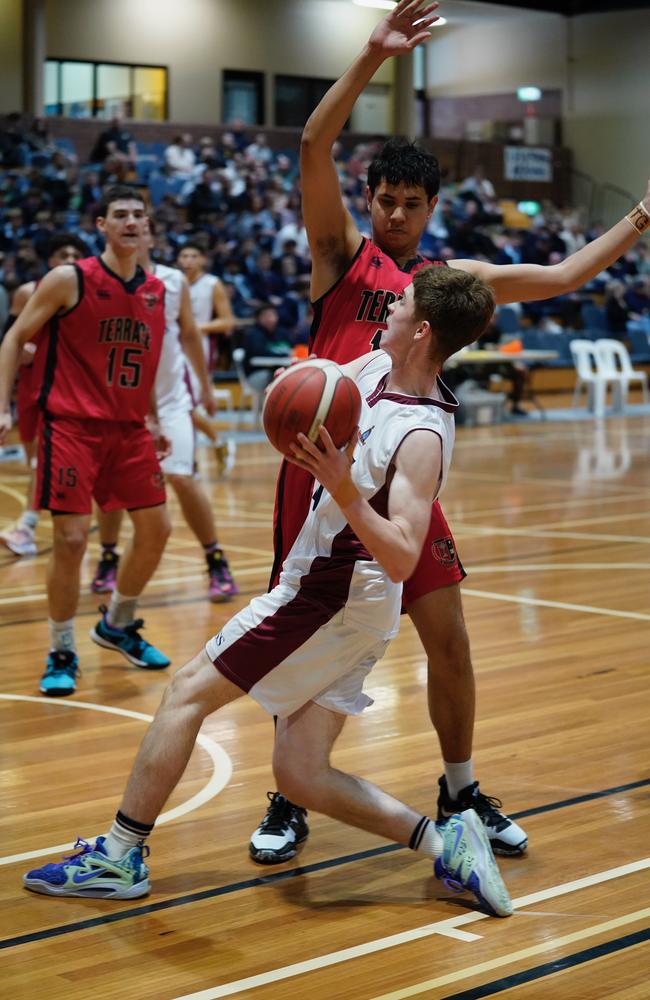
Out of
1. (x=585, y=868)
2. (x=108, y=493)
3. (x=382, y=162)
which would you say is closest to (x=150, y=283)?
(x=108, y=493)

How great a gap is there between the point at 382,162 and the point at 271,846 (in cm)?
176

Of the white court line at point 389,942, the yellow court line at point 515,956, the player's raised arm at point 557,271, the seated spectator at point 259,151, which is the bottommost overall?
the white court line at point 389,942

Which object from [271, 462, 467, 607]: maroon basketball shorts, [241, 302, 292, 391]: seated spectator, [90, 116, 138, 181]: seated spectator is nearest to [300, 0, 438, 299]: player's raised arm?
[271, 462, 467, 607]: maroon basketball shorts

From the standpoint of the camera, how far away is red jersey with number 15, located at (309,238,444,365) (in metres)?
3.51

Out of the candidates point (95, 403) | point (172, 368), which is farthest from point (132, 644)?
point (172, 368)

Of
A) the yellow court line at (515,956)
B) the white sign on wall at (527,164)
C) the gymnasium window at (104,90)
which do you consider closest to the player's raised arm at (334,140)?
the yellow court line at (515,956)

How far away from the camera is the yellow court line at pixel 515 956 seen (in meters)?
2.63

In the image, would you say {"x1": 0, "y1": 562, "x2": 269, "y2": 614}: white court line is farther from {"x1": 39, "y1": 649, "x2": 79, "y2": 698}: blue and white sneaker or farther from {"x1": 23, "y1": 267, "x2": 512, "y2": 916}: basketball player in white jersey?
{"x1": 23, "y1": 267, "x2": 512, "y2": 916}: basketball player in white jersey

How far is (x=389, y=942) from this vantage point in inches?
114

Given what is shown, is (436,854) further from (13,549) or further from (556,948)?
(13,549)

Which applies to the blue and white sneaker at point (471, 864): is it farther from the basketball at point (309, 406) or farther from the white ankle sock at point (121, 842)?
the basketball at point (309, 406)

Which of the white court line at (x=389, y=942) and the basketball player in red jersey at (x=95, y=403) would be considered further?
the basketball player in red jersey at (x=95, y=403)

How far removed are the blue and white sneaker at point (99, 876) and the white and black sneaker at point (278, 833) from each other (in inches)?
13.6

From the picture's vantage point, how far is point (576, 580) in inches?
286
